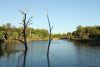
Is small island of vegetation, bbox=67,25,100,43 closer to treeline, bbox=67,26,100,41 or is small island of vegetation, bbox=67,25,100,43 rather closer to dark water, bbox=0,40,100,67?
treeline, bbox=67,26,100,41

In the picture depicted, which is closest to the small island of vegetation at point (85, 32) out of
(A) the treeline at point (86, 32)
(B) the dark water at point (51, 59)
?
(A) the treeline at point (86, 32)

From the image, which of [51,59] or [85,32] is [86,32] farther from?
[51,59]

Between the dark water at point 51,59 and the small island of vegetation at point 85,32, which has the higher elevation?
the small island of vegetation at point 85,32

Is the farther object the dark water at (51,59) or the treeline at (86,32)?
the treeline at (86,32)

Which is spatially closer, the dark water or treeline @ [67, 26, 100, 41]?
the dark water

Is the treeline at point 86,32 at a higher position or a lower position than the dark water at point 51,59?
higher

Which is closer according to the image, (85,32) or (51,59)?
(51,59)

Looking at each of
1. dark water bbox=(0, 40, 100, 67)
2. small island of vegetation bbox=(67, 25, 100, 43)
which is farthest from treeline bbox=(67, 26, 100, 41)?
dark water bbox=(0, 40, 100, 67)

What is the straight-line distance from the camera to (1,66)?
31.9m

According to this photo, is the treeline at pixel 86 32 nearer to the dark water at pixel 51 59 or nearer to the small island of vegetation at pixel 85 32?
the small island of vegetation at pixel 85 32

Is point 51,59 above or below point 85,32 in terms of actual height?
below

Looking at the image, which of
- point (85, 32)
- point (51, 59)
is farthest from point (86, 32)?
point (51, 59)

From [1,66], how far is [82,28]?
160192 mm

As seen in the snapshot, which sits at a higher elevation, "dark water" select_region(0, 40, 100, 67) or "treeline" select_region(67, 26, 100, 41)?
"treeline" select_region(67, 26, 100, 41)
